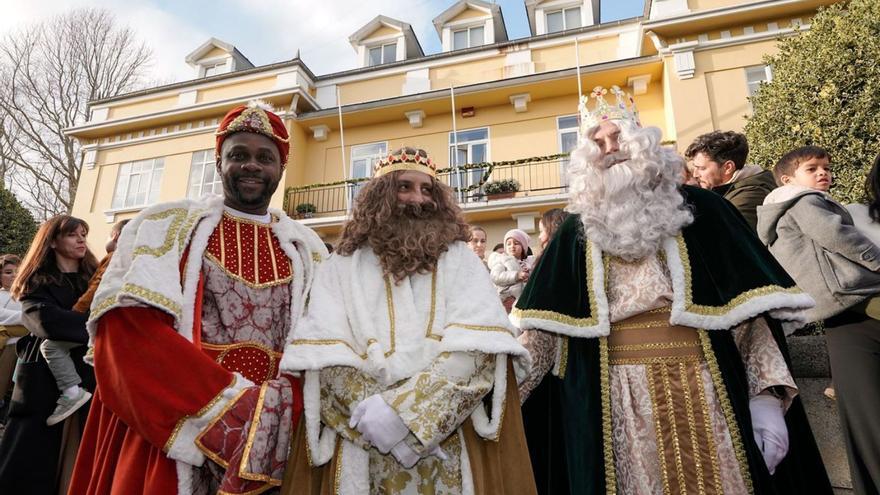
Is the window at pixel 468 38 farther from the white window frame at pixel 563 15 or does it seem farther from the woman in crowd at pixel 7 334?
the woman in crowd at pixel 7 334

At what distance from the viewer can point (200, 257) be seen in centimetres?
210

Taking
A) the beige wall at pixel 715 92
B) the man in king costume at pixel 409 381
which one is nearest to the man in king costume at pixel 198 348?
the man in king costume at pixel 409 381

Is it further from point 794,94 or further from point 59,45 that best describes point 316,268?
point 59,45

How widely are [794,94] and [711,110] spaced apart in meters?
6.90

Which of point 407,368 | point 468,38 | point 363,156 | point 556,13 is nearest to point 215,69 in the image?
point 363,156

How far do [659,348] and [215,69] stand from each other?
19815 mm

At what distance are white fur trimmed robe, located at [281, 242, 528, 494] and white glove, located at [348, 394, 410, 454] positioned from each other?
31mm

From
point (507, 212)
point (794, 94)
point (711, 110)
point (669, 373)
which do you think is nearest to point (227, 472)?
A: point (669, 373)

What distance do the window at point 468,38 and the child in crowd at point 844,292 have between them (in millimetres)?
14696

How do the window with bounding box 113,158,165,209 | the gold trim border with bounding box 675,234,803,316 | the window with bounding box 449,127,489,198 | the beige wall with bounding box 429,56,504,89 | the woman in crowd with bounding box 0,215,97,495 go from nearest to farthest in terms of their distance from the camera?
the gold trim border with bounding box 675,234,803,316 → the woman in crowd with bounding box 0,215,97,495 → the window with bounding box 449,127,489,198 → the beige wall with bounding box 429,56,504,89 → the window with bounding box 113,158,165,209

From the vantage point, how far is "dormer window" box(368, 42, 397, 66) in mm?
17016

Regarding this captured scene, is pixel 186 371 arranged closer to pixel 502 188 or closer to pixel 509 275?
pixel 509 275

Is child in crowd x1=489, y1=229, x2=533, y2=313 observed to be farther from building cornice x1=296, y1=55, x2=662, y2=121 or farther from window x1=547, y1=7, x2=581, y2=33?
window x1=547, y1=7, x2=581, y2=33

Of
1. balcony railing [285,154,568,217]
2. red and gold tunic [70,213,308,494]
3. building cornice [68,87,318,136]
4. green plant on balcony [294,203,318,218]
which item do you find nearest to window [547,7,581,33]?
balcony railing [285,154,568,217]
